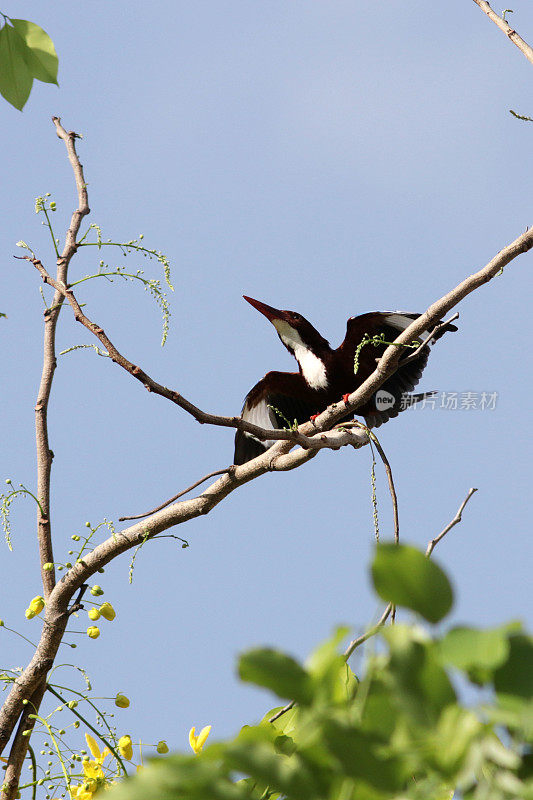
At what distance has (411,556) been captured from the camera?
0.34 m

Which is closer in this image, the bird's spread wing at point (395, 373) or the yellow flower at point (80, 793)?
the yellow flower at point (80, 793)

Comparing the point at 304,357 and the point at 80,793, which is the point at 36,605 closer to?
the point at 80,793

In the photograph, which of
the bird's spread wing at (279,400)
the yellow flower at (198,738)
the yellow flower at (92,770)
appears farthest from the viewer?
the bird's spread wing at (279,400)

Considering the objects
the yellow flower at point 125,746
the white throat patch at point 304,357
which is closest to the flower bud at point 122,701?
the yellow flower at point 125,746

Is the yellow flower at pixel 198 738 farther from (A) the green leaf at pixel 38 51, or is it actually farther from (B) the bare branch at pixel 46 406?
(A) the green leaf at pixel 38 51

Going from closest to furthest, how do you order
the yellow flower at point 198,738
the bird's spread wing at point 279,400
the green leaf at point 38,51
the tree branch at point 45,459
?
the green leaf at point 38,51 → the yellow flower at point 198,738 → the tree branch at point 45,459 → the bird's spread wing at point 279,400

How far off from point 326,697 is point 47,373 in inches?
63.8

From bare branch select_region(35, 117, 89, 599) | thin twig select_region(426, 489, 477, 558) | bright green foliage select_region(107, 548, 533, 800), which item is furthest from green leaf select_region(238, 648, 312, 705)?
bare branch select_region(35, 117, 89, 599)

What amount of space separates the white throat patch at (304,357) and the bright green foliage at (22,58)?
2.29 metres

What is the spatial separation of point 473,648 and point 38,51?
759 mm

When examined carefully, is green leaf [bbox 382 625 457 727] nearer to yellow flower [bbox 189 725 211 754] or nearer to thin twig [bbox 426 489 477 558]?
thin twig [bbox 426 489 477 558]

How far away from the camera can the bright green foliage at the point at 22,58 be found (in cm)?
84

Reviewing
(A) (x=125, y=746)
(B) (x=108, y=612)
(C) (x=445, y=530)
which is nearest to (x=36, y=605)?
(B) (x=108, y=612)

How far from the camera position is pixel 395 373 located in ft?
9.72
